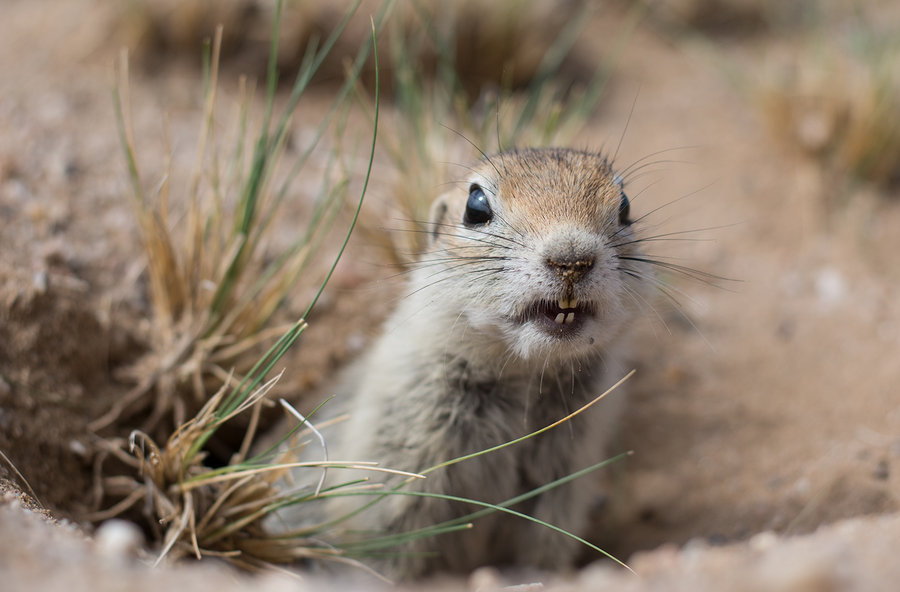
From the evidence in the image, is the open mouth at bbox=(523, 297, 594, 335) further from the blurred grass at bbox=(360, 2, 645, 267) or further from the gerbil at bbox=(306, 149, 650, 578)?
the blurred grass at bbox=(360, 2, 645, 267)

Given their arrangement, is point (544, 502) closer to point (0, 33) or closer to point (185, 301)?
point (185, 301)

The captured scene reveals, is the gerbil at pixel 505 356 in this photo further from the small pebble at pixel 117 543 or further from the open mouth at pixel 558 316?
the small pebble at pixel 117 543

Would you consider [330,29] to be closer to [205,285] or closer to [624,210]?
[205,285]

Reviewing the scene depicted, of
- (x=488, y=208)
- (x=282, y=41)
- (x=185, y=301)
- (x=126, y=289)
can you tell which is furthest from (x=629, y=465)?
(x=282, y=41)

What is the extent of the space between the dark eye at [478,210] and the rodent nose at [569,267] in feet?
1.57

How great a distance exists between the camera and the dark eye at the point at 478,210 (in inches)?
111

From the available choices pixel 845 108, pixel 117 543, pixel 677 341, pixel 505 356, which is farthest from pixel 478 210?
pixel 845 108

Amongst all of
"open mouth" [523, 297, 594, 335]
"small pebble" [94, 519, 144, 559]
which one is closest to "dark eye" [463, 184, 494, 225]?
"open mouth" [523, 297, 594, 335]

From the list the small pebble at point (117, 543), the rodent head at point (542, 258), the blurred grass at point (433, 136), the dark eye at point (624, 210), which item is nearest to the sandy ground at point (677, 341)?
the small pebble at point (117, 543)

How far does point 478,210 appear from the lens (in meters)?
2.83

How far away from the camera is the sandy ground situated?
6.95 ft

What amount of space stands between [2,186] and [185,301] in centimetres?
119

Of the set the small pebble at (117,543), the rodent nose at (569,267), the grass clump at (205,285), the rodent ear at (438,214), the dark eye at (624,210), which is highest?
the dark eye at (624,210)

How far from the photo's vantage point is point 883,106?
4988mm
